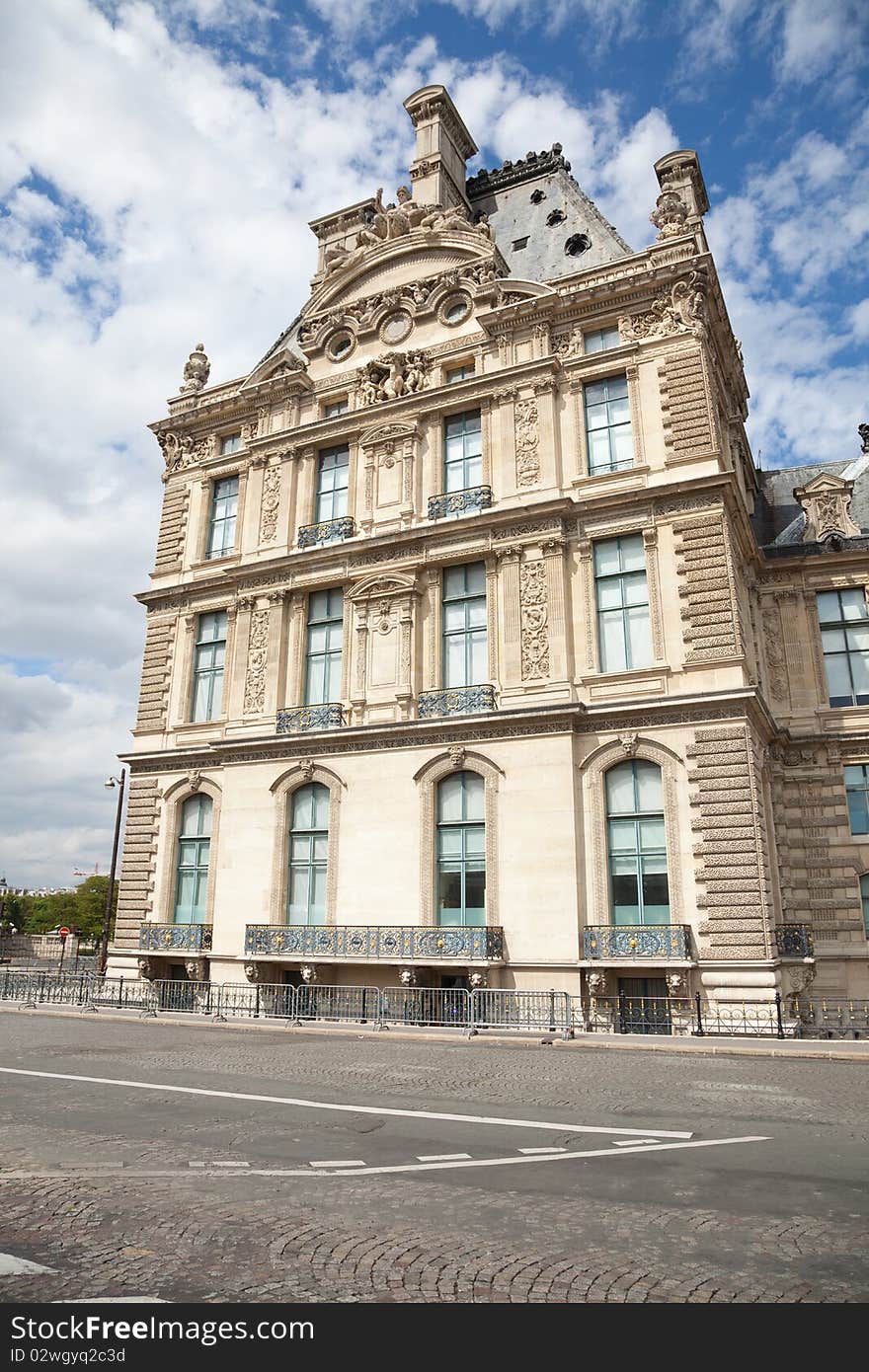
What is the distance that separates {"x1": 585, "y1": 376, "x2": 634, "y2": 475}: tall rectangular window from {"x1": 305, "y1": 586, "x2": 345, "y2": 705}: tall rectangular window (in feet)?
28.2

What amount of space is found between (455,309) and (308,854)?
1741 cm

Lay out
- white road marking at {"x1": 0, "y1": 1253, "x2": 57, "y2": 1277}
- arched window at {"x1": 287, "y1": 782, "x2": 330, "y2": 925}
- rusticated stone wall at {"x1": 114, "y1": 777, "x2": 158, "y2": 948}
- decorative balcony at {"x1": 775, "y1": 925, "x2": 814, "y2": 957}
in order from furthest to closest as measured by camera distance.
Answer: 1. rusticated stone wall at {"x1": 114, "y1": 777, "x2": 158, "y2": 948}
2. arched window at {"x1": 287, "y1": 782, "x2": 330, "y2": 925}
3. decorative balcony at {"x1": 775, "y1": 925, "x2": 814, "y2": 957}
4. white road marking at {"x1": 0, "y1": 1253, "x2": 57, "y2": 1277}

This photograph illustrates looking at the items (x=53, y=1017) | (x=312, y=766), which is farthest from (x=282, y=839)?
(x=53, y=1017)

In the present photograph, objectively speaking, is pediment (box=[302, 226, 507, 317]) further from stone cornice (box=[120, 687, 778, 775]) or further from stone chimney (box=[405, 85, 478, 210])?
stone cornice (box=[120, 687, 778, 775])

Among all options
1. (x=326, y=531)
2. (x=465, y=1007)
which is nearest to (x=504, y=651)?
(x=326, y=531)

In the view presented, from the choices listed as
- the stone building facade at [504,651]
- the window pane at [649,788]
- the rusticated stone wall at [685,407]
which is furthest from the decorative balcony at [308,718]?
the rusticated stone wall at [685,407]

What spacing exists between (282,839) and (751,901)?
500 inches

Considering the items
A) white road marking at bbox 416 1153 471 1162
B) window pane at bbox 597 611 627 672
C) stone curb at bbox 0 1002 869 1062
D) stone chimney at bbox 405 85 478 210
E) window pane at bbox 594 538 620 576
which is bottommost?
white road marking at bbox 416 1153 471 1162

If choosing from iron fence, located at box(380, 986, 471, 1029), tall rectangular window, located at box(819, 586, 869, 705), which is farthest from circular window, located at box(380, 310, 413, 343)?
iron fence, located at box(380, 986, 471, 1029)

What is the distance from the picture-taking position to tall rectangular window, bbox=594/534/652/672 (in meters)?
23.5

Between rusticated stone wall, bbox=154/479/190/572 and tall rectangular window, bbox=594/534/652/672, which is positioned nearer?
tall rectangular window, bbox=594/534/652/672

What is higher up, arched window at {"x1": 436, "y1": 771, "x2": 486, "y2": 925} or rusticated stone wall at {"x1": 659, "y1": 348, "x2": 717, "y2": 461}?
rusticated stone wall at {"x1": 659, "y1": 348, "x2": 717, "y2": 461}

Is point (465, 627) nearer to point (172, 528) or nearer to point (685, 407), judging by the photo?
point (685, 407)

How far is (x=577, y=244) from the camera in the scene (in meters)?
30.0
